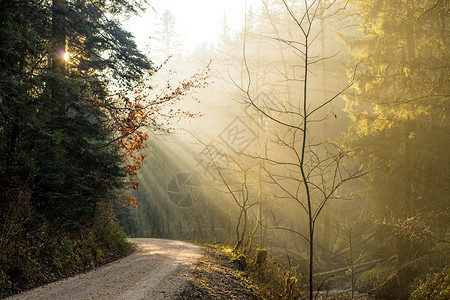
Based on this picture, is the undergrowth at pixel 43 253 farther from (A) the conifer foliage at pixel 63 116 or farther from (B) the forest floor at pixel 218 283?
(B) the forest floor at pixel 218 283

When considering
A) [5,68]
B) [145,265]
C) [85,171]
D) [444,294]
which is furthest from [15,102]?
[444,294]

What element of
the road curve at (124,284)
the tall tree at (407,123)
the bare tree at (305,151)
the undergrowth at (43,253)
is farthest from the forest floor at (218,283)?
the tall tree at (407,123)

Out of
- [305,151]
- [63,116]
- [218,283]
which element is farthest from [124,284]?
[305,151]

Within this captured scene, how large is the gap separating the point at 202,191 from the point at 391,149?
17593 mm

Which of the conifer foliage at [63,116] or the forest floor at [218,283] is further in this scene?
the conifer foliage at [63,116]

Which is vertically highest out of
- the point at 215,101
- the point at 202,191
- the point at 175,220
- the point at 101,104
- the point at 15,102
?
the point at 215,101

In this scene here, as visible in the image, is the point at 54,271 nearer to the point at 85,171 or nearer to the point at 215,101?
the point at 85,171

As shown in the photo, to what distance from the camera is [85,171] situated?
8.91 metres

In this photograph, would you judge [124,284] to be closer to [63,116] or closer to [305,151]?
[63,116]

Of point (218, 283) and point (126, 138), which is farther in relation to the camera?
point (126, 138)

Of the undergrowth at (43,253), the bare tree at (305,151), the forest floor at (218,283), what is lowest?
the forest floor at (218,283)

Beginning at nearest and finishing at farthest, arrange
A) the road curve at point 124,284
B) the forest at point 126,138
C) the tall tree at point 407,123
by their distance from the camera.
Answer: the road curve at point 124,284 → the forest at point 126,138 → the tall tree at point 407,123

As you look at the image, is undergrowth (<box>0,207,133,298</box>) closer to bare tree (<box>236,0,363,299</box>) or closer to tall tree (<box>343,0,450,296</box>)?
bare tree (<box>236,0,363,299</box>)

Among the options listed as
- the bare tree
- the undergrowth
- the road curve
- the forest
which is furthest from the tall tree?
the undergrowth
